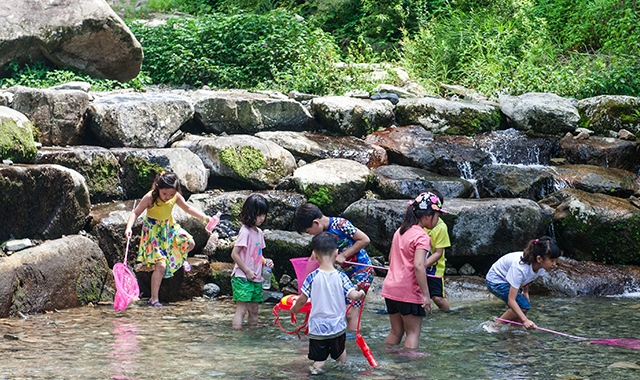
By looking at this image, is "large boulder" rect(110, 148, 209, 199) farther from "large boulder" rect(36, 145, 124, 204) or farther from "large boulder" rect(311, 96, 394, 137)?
"large boulder" rect(311, 96, 394, 137)

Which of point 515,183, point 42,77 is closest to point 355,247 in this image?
point 515,183

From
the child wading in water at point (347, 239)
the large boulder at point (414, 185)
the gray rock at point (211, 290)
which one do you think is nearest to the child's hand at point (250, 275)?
the child wading in water at point (347, 239)

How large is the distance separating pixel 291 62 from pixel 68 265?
9228 millimetres

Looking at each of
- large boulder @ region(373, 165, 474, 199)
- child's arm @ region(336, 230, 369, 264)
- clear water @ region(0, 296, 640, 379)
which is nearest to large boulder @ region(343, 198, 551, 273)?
large boulder @ region(373, 165, 474, 199)

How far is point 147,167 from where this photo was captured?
8383 mm

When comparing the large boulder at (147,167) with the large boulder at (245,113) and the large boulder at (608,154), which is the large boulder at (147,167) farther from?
the large boulder at (608,154)

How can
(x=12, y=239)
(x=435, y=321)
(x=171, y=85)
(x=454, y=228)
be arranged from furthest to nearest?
1. (x=171, y=85)
2. (x=454, y=228)
3. (x=12, y=239)
4. (x=435, y=321)

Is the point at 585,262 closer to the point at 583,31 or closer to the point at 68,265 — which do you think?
the point at 68,265

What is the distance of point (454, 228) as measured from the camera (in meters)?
8.25

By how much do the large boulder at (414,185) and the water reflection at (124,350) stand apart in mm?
5019

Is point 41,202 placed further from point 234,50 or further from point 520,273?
point 234,50

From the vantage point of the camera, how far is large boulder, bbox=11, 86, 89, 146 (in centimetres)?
892

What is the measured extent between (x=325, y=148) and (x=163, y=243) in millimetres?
4689

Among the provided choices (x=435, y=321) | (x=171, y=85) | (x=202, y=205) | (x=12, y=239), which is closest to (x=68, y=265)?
(x=12, y=239)
